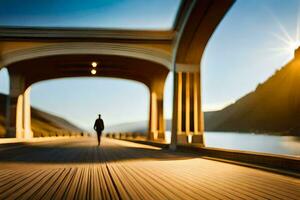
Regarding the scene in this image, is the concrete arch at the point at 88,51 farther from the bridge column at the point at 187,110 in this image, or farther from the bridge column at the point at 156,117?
the bridge column at the point at 156,117

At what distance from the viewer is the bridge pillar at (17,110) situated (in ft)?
83.6

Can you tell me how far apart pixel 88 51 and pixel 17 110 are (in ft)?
27.2

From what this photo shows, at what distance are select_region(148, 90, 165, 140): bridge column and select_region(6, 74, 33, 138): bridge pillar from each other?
29.9ft

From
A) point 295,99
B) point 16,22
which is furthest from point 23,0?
point 295,99

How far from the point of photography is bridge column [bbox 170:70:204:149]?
1859 centimetres

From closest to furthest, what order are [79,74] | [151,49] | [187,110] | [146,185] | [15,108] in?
1. [146,185]
2. [187,110]
3. [151,49]
4. [15,108]
5. [79,74]

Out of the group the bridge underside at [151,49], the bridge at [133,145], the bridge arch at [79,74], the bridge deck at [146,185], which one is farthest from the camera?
the bridge arch at [79,74]

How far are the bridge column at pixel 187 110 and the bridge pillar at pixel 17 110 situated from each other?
1211 cm

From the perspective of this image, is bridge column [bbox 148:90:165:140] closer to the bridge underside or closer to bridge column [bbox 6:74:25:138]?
the bridge underside

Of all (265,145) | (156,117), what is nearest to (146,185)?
(156,117)

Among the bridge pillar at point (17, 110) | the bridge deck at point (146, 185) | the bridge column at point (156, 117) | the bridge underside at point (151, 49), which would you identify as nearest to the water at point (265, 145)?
the bridge column at point (156, 117)

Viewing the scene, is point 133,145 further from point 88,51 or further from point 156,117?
point 156,117

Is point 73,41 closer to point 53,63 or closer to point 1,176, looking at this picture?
point 53,63

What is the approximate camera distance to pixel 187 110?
18.8 metres
